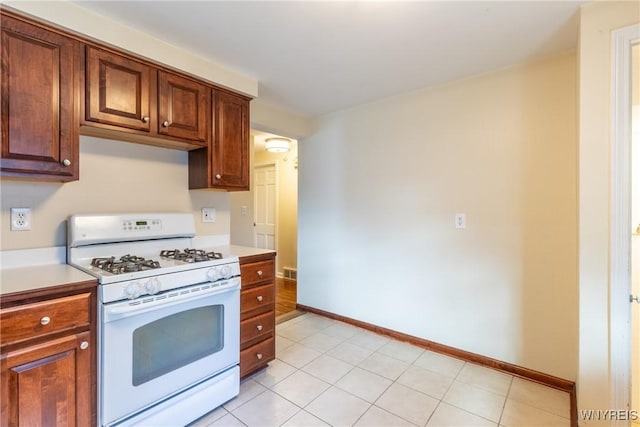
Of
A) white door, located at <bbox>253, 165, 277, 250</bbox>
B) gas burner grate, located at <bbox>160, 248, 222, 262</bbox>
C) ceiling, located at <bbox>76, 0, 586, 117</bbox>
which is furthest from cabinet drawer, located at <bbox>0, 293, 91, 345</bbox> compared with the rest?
white door, located at <bbox>253, 165, 277, 250</bbox>

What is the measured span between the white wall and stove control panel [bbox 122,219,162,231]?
1.79 meters

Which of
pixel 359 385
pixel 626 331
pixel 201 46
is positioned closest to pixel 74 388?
pixel 359 385

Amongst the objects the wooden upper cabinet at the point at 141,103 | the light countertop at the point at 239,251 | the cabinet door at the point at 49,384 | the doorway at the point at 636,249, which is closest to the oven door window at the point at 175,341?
the cabinet door at the point at 49,384

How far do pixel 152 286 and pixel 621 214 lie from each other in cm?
234

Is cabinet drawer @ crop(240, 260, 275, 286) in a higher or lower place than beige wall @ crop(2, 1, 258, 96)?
lower

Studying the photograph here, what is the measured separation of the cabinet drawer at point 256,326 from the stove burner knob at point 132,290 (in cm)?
82

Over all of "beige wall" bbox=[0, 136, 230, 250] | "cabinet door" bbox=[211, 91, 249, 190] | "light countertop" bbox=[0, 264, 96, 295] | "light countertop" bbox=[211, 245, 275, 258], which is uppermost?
"cabinet door" bbox=[211, 91, 249, 190]

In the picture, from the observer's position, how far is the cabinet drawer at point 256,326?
6.92 feet

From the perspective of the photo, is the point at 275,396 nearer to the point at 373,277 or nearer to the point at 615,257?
the point at 373,277

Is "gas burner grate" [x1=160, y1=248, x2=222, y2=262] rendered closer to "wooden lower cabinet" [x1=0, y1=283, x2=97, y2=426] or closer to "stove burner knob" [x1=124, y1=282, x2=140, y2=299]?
"stove burner knob" [x1=124, y1=282, x2=140, y2=299]

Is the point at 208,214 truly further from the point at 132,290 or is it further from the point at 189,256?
the point at 132,290

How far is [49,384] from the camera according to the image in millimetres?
1269

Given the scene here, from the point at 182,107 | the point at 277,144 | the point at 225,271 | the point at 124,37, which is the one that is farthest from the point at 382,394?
the point at 277,144

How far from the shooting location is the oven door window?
5.02 ft
